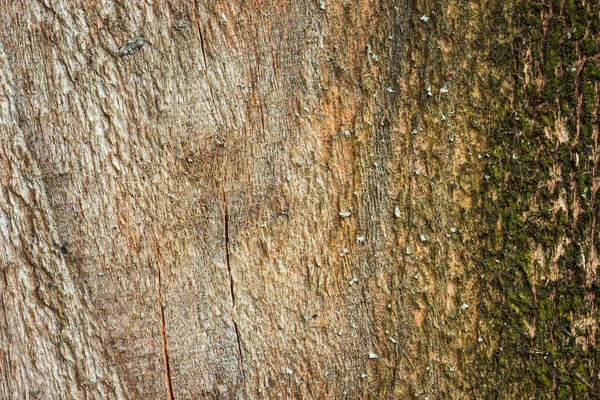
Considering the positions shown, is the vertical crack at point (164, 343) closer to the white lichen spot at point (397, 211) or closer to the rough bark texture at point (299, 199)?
the rough bark texture at point (299, 199)

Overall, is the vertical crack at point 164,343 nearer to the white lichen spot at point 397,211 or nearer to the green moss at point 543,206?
the white lichen spot at point 397,211

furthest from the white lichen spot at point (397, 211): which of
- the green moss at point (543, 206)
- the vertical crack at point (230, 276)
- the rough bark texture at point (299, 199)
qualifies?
the vertical crack at point (230, 276)

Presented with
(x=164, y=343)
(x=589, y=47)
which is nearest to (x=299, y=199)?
(x=164, y=343)

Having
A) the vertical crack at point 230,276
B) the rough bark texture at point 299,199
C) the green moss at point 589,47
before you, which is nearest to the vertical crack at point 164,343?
the rough bark texture at point 299,199

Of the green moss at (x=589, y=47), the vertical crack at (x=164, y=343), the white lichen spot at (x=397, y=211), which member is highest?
the green moss at (x=589, y=47)

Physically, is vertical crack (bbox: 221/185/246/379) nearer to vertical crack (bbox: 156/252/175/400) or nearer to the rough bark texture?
the rough bark texture

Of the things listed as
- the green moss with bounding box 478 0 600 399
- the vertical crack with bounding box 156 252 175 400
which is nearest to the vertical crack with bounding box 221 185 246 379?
the vertical crack with bounding box 156 252 175 400

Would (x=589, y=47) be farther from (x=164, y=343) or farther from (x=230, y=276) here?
(x=164, y=343)

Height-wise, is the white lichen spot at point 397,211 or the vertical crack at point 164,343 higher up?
the white lichen spot at point 397,211

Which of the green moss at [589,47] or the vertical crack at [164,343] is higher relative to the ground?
the green moss at [589,47]
